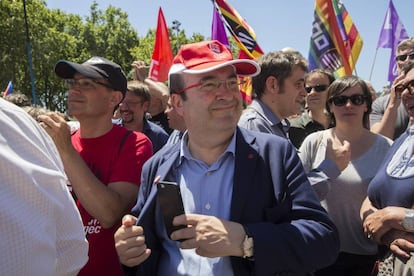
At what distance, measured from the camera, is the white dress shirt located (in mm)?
1022

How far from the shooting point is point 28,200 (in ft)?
3.50

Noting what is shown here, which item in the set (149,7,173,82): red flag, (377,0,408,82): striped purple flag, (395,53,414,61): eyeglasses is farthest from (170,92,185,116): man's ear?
(377,0,408,82): striped purple flag

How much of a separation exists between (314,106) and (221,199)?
278 centimetres

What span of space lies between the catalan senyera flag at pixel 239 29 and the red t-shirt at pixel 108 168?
16.1 feet

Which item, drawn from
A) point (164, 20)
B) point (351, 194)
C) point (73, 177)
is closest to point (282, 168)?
point (73, 177)

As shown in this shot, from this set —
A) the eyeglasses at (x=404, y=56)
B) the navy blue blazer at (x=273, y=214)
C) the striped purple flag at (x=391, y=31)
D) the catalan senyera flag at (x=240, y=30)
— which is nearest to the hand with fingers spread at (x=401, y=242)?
the navy blue blazer at (x=273, y=214)

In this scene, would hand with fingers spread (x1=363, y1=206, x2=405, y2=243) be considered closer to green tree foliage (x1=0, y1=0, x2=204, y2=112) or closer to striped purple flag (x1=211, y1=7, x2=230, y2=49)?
striped purple flag (x1=211, y1=7, x2=230, y2=49)

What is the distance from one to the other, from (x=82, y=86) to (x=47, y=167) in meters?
1.57

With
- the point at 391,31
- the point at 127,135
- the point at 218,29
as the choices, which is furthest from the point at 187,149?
the point at 391,31

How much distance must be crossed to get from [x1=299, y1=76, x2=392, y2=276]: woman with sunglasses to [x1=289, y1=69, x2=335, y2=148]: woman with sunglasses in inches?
48.3

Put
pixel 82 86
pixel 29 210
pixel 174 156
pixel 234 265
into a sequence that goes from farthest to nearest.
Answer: pixel 82 86 → pixel 174 156 → pixel 234 265 → pixel 29 210

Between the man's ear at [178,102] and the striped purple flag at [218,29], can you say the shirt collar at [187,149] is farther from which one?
the striped purple flag at [218,29]

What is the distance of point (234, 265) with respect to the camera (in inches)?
73.0

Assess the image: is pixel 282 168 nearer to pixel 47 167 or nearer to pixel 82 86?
pixel 47 167
